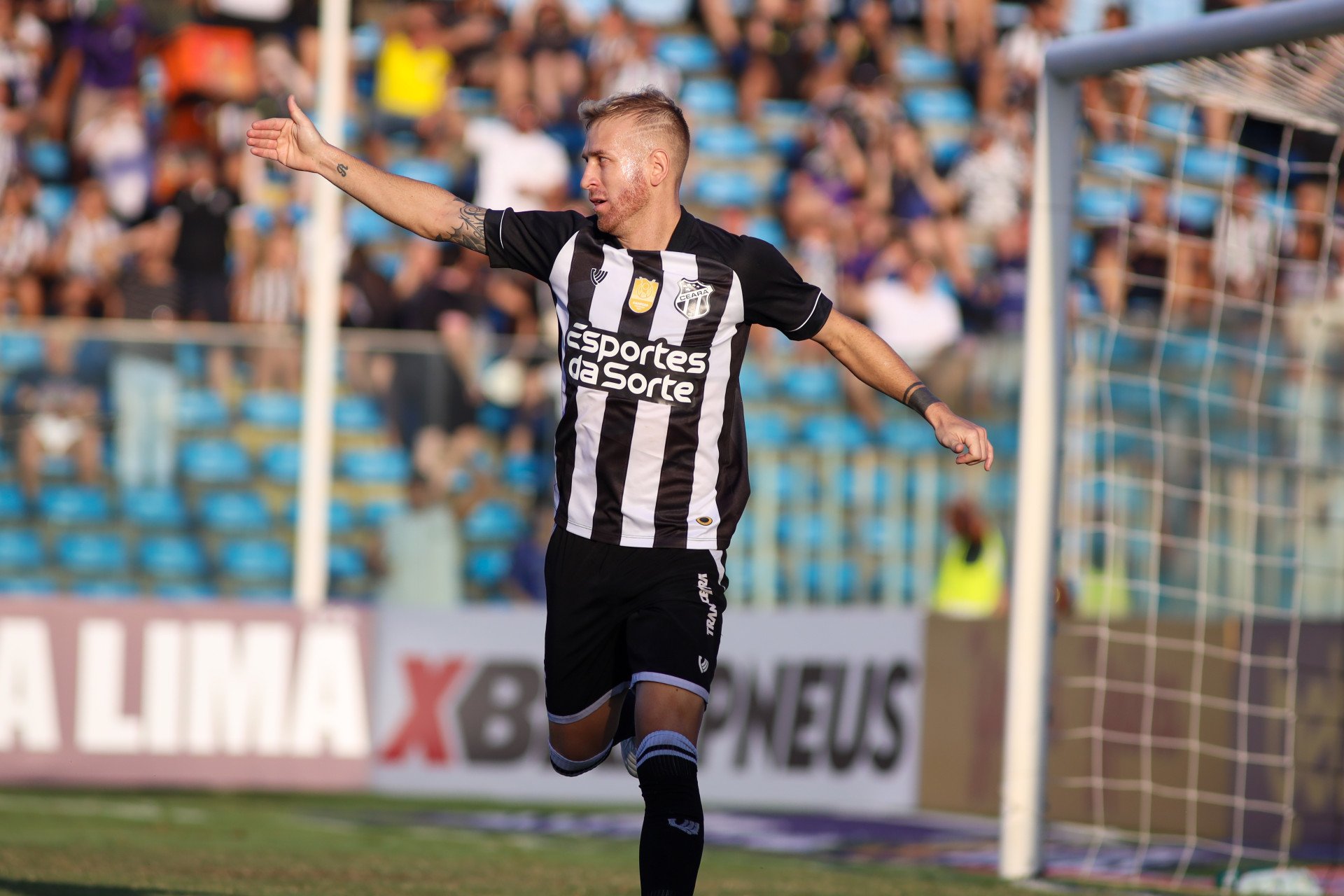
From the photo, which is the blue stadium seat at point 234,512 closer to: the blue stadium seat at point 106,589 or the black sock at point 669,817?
the blue stadium seat at point 106,589

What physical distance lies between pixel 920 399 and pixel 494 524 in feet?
23.8

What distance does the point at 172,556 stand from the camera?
12.0 meters

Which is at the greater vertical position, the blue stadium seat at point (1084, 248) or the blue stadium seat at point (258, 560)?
the blue stadium seat at point (1084, 248)

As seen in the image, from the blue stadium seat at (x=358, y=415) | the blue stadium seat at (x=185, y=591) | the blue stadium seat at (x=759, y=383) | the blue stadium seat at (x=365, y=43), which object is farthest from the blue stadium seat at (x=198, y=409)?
the blue stadium seat at (x=365, y=43)

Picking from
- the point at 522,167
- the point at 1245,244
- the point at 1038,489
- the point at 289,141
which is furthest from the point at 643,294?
the point at 1245,244

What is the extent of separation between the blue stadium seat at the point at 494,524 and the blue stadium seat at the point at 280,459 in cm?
122

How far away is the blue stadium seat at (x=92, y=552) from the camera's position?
1173 centimetres

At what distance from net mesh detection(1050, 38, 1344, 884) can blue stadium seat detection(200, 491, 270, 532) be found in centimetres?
522

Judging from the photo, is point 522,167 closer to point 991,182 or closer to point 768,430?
point 768,430

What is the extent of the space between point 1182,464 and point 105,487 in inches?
265

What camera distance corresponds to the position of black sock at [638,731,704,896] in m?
4.92

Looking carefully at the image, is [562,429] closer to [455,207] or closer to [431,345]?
[455,207]

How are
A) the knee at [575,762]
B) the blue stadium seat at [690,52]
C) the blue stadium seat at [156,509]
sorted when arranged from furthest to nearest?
the blue stadium seat at [690,52] < the blue stadium seat at [156,509] < the knee at [575,762]

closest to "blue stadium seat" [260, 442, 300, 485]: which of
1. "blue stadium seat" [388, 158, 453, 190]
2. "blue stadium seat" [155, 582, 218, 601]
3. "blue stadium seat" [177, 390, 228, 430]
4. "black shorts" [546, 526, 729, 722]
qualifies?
"blue stadium seat" [177, 390, 228, 430]
